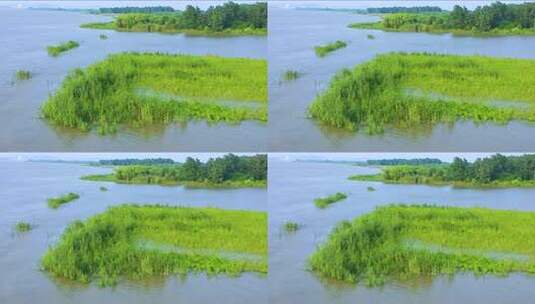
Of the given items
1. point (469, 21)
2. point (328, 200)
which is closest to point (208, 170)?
point (328, 200)

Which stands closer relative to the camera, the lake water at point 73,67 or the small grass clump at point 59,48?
the lake water at point 73,67

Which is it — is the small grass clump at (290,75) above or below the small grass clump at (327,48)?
below

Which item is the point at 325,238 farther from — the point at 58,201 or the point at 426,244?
the point at 58,201

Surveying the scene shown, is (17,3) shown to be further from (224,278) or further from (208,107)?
(224,278)

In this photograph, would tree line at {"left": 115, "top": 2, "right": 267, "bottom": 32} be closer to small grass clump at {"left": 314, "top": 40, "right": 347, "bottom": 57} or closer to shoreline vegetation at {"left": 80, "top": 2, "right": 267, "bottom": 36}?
shoreline vegetation at {"left": 80, "top": 2, "right": 267, "bottom": 36}

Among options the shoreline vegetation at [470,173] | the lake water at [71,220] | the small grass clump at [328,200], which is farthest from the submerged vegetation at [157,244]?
the shoreline vegetation at [470,173]

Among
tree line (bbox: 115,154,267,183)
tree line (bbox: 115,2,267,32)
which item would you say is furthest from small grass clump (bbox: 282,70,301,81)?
tree line (bbox: 115,154,267,183)

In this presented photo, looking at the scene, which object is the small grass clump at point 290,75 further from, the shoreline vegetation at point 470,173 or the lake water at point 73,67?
the shoreline vegetation at point 470,173
